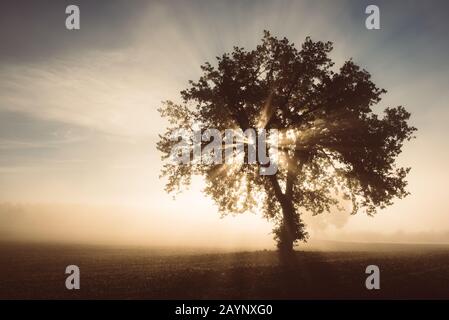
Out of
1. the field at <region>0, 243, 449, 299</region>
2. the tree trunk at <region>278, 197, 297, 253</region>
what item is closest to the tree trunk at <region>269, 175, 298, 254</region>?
the tree trunk at <region>278, 197, 297, 253</region>

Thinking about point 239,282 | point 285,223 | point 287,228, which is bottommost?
point 239,282

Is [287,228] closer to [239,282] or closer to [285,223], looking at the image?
[285,223]

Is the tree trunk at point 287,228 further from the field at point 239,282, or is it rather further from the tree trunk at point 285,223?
the field at point 239,282

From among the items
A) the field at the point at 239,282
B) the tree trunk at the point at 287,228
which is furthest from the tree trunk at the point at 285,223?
the field at the point at 239,282

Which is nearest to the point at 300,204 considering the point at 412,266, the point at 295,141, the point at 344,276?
the point at 295,141

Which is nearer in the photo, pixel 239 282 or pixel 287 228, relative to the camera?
pixel 239 282

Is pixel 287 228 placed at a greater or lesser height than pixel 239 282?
greater

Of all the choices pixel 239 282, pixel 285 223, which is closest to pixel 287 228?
pixel 285 223

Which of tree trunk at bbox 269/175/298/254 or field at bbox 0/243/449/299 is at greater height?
tree trunk at bbox 269/175/298/254

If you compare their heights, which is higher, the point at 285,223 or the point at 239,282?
the point at 285,223

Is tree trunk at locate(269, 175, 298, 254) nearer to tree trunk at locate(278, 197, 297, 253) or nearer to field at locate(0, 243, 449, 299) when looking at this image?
tree trunk at locate(278, 197, 297, 253)

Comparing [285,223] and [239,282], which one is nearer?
[239,282]
